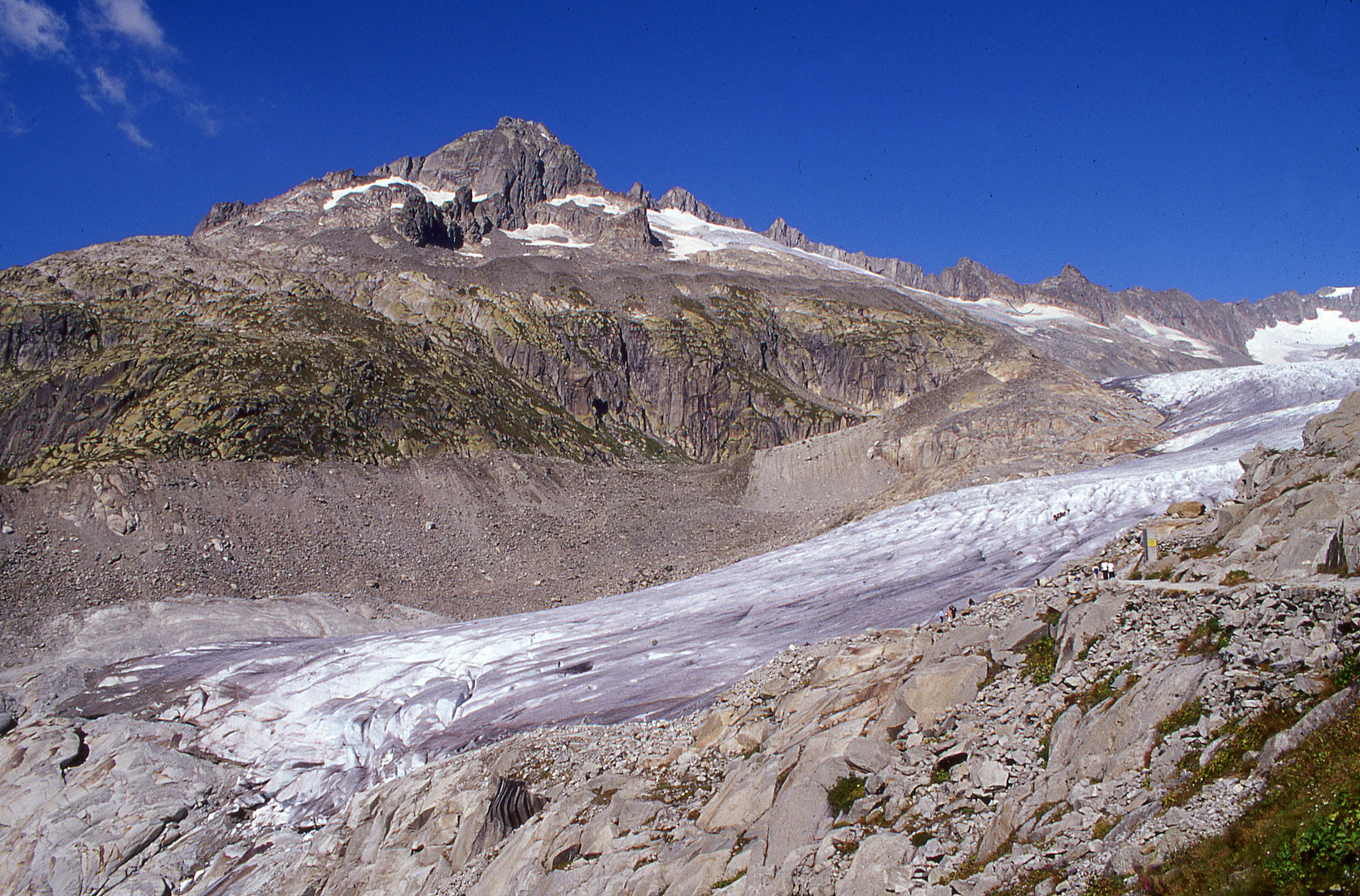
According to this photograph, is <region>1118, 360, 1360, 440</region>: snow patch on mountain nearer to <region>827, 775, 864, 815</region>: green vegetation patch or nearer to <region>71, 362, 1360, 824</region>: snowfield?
<region>71, 362, 1360, 824</region>: snowfield

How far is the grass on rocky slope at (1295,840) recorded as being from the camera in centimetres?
619

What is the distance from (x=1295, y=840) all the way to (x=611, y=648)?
27789mm

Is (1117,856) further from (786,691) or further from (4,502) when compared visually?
(4,502)

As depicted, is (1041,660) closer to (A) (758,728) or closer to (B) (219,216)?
(A) (758,728)

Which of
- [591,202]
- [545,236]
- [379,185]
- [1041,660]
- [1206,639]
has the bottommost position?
[1041,660]

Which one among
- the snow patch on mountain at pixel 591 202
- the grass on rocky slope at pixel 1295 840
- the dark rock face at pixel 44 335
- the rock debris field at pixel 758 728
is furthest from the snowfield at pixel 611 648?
the snow patch on mountain at pixel 591 202

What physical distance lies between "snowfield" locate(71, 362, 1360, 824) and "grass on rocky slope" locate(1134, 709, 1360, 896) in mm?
17242

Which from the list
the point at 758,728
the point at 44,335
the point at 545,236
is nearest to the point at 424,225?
the point at 545,236

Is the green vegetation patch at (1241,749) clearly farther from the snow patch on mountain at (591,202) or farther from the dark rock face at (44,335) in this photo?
the snow patch on mountain at (591,202)

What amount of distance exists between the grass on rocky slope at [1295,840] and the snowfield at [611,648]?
56.6 ft

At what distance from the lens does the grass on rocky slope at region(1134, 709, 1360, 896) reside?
20.3ft

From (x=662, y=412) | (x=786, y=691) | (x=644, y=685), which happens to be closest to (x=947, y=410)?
(x=662, y=412)

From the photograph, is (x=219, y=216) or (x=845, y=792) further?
(x=219, y=216)

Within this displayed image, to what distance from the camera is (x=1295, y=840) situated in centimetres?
654
